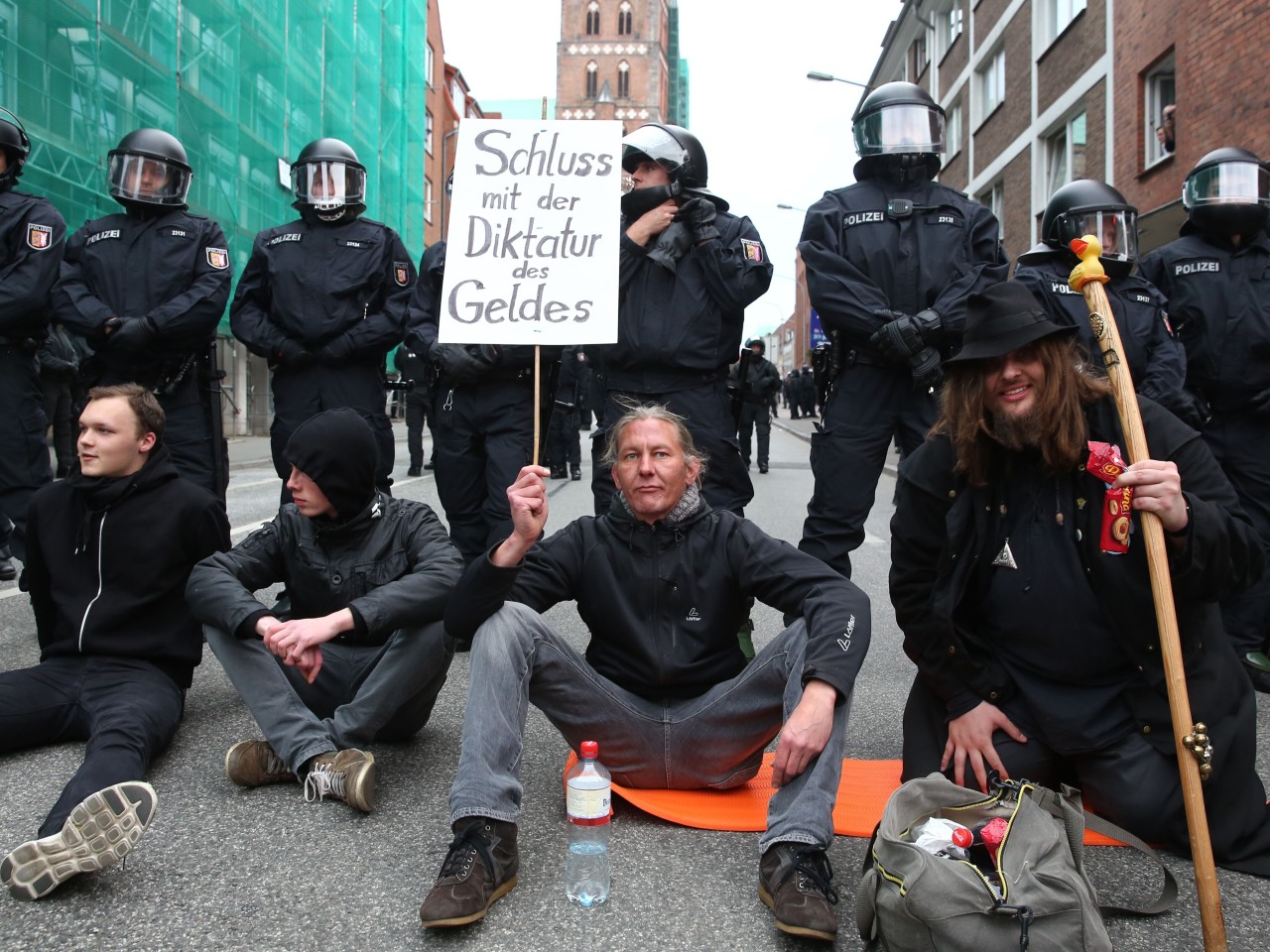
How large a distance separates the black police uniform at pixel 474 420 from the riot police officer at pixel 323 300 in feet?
1.21

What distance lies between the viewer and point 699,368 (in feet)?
15.0

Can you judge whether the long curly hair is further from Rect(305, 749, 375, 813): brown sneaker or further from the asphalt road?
Rect(305, 749, 375, 813): brown sneaker

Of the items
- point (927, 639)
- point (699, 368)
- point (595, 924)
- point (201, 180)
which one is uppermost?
point (201, 180)

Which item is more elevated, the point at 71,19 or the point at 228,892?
the point at 71,19

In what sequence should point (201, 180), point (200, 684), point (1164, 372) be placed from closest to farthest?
point (200, 684) → point (1164, 372) → point (201, 180)

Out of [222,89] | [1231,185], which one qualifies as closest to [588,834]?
[1231,185]

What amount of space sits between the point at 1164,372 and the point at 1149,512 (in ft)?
8.56

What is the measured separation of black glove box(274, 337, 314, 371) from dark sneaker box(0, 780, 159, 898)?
3275mm

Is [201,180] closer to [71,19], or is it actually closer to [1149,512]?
[71,19]

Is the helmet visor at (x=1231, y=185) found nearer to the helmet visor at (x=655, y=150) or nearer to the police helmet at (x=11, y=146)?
the helmet visor at (x=655, y=150)

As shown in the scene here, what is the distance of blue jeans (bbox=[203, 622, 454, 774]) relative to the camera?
3.21 meters

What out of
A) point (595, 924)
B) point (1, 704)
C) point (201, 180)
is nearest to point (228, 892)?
point (595, 924)

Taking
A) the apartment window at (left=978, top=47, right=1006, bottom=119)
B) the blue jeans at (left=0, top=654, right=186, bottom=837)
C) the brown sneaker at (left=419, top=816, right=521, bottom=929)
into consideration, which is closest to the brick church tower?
the apartment window at (left=978, top=47, right=1006, bottom=119)

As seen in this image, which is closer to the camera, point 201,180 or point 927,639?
point 927,639
